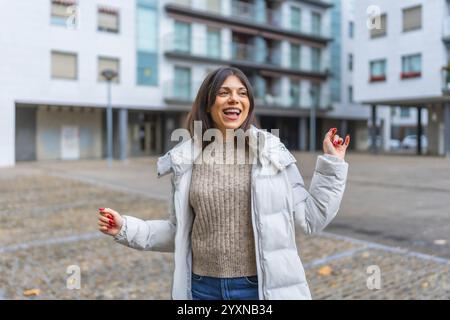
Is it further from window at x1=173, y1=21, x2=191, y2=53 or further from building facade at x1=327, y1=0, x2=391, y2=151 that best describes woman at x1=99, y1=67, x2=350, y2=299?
building facade at x1=327, y1=0, x2=391, y2=151

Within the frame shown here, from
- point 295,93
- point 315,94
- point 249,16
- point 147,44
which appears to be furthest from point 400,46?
point 315,94

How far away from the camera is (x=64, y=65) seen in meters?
15.1

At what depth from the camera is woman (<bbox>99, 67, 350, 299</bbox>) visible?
164cm

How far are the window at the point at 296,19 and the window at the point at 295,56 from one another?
103 cm

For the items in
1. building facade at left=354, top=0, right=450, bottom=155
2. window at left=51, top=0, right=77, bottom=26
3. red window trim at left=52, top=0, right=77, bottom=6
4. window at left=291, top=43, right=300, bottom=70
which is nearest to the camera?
window at left=51, top=0, right=77, bottom=26

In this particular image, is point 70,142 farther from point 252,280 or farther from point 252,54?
point 252,280

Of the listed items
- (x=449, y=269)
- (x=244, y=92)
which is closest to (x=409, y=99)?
(x=449, y=269)

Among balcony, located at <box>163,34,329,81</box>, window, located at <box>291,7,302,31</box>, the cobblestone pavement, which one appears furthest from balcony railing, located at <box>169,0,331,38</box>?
the cobblestone pavement

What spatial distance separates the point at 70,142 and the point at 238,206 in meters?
22.4

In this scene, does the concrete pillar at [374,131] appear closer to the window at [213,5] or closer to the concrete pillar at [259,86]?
the concrete pillar at [259,86]

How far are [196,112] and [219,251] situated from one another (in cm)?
54

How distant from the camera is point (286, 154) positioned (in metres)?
1.67

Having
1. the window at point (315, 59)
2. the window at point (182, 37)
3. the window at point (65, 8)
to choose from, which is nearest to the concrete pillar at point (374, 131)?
the window at point (315, 59)

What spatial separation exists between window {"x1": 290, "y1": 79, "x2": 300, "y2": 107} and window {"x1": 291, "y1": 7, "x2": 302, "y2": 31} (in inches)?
128
